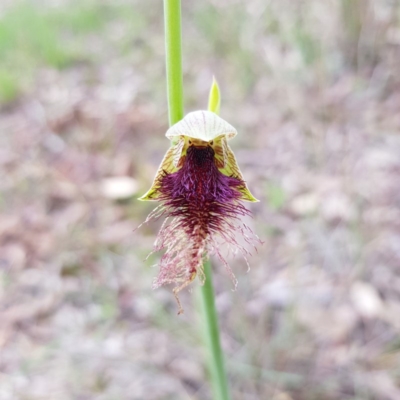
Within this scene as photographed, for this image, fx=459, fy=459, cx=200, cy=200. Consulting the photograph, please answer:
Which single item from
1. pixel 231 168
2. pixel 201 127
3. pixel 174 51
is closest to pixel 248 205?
pixel 231 168

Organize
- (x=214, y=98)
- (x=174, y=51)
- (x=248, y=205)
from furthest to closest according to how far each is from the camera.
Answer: (x=248, y=205) < (x=214, y=98) < (x=174, y=51)

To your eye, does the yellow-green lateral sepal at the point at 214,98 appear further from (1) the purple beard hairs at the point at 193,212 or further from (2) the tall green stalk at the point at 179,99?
(1) the purple beard hairs at the point at 193,212

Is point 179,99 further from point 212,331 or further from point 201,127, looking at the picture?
point 212,331

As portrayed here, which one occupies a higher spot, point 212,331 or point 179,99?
point 179,99

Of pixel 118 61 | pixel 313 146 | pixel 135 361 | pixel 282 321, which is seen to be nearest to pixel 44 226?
pixel 135 361

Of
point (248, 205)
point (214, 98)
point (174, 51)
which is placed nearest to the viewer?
point (174, 51)

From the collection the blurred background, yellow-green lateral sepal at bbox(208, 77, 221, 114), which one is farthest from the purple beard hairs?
the blurred background

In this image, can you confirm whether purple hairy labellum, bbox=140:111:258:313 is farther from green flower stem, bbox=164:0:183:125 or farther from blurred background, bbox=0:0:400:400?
blurred background, bbox=0:0:400:400
